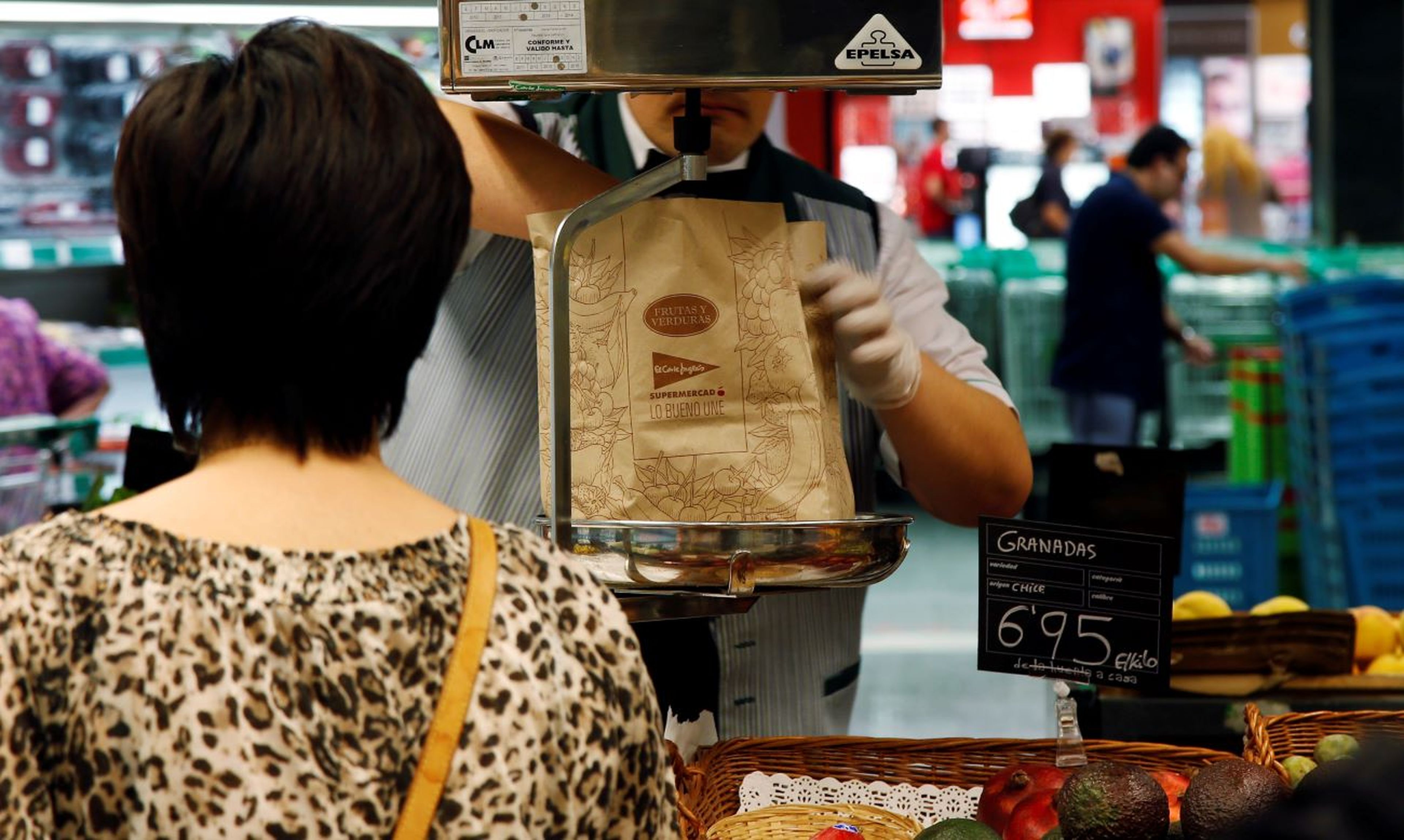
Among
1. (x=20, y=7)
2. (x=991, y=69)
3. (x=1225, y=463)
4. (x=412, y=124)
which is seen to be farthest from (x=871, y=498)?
(x=991, y=69)

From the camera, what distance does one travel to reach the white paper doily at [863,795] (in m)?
1.69

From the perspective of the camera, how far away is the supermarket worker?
1.82 m

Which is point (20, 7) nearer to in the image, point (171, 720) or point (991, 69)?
point (171, 720)

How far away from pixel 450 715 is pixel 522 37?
0.63 meters

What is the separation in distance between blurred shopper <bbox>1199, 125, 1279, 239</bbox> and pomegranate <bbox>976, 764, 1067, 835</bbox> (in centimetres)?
822

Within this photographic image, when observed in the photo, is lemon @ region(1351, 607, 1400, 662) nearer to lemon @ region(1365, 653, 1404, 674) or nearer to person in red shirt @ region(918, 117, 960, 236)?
lemon @ region(1365, 653, 1404, 674)

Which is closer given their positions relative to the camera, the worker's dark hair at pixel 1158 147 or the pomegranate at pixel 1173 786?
the pomegranate at pixel 1173 786

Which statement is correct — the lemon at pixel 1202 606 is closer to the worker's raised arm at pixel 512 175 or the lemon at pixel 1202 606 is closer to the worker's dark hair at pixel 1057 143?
the worker's raised arm at pixel 512 175

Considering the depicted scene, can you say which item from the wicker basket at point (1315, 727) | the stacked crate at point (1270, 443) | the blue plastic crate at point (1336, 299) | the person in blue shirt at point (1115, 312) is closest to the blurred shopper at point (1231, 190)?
the person in blue shirt at point (1115, 312)

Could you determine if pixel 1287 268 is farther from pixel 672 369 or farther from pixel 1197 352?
pixel 672 369

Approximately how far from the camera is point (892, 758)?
1763 millimetres

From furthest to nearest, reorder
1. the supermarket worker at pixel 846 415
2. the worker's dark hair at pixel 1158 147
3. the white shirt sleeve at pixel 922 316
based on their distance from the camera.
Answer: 1. the worker's dark hair at pixel 1158 147
2. the white shirt sleeve at pixel 922 316
3. the supermarket worker at pixel 846 415

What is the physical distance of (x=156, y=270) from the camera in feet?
3.18

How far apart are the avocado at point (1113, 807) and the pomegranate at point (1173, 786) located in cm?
7
